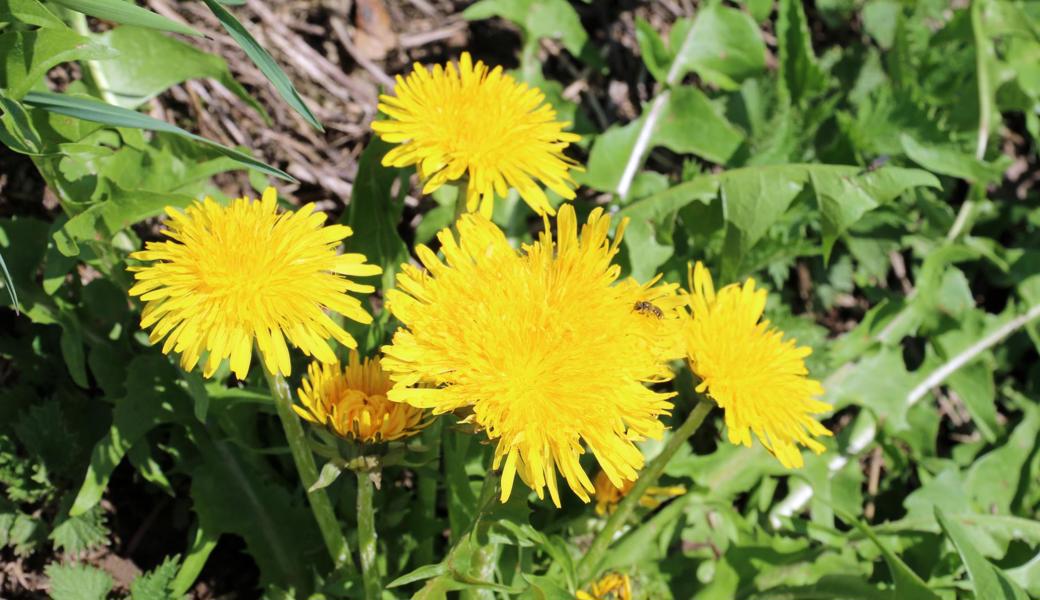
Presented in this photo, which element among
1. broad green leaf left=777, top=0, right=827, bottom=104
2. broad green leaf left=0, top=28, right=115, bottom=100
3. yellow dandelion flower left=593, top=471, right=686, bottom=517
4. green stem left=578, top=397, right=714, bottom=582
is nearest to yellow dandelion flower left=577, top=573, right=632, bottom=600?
green stem left=578, top=397, right=714, bottom=582

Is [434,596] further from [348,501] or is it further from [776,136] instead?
[776,136]

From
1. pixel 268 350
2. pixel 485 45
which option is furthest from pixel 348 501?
pixel 485 45

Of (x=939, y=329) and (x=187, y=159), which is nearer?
(x=187, y=159)

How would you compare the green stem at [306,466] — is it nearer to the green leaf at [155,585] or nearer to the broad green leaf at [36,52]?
the green leaf at [155,585]

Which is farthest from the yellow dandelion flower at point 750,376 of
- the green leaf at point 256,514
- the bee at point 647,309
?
the green leaf at point 256,514

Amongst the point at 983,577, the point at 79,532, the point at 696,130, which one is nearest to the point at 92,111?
the point at 79,532

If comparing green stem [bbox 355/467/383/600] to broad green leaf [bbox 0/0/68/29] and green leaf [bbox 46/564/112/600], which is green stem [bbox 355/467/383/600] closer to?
green leaf [bbox 46/564/112/600]

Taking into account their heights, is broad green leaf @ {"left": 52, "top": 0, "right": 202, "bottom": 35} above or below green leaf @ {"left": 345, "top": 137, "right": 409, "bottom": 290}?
above
